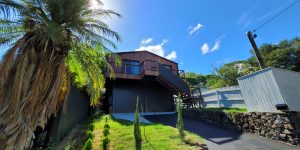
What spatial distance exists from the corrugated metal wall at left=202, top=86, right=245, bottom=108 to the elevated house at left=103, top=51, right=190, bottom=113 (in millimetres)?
2254

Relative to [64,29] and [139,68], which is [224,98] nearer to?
[139,68]

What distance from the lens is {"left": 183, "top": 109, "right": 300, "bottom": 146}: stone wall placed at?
22.0 feet

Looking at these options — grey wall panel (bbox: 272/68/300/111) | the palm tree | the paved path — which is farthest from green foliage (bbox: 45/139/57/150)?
grey wall panel (bbox: 272/68/300/111)

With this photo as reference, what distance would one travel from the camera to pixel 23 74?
454cm

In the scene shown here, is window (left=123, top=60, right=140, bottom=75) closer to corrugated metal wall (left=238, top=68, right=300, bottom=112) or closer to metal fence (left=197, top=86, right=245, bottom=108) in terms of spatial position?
metal fence (left=197, top=86, right=245, bottom=108)

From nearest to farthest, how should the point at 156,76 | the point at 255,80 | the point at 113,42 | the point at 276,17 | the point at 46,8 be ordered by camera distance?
the point at 46,8, the point at 113,42, the point at 255,80, the point at 276,17, the point at 156,76

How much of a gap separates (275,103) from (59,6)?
9.38 meters

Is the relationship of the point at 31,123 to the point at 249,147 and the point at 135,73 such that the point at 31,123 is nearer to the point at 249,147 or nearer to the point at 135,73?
the point at 249,147

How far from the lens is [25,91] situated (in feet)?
14.9

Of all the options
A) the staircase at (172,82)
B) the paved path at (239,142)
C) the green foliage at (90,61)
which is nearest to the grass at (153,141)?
the paved path at (239,142)

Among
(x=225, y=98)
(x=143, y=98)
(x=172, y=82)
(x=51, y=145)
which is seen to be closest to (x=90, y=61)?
(x=51, y=145)

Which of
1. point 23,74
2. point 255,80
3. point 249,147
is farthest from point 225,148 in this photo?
point 23,74

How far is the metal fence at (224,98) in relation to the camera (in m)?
13.0

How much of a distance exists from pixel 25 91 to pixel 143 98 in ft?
44.5
